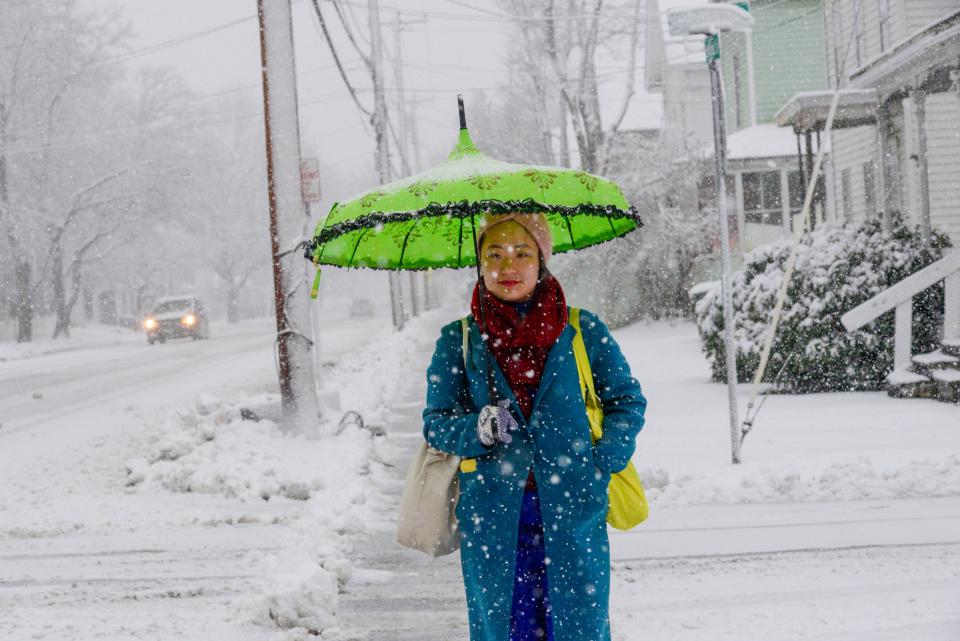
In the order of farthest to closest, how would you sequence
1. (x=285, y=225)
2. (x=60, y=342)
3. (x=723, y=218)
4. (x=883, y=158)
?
(x=60, y=342) → (x=883, y=158) → (x=285, y=225) → (x=723, y=218)

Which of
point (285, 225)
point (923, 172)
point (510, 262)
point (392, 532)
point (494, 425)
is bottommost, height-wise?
point (392, 532)

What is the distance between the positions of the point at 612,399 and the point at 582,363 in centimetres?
15

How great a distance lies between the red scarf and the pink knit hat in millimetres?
202

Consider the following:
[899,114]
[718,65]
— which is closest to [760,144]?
[899,114]

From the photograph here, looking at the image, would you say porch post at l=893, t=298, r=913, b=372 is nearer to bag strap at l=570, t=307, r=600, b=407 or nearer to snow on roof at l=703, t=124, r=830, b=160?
bag strap at l=570, t=307, r=600, b=407

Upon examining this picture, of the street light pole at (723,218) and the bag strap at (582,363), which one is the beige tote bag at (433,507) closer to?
the bag strap at (582,363)

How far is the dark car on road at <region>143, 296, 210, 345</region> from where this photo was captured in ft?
114

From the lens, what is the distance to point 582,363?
2.88 m

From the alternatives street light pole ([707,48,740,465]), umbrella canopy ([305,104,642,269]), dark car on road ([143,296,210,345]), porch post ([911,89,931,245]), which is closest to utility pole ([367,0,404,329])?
dark car on road ([143,296,210,345])

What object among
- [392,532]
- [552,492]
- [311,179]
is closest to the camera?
[552,492]

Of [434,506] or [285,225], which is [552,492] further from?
[285,225]

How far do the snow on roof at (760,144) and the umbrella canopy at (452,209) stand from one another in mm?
21443

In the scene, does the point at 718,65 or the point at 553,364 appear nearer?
the point at 553,364

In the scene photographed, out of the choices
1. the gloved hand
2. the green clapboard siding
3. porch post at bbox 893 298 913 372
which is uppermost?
the green clapboard siding
